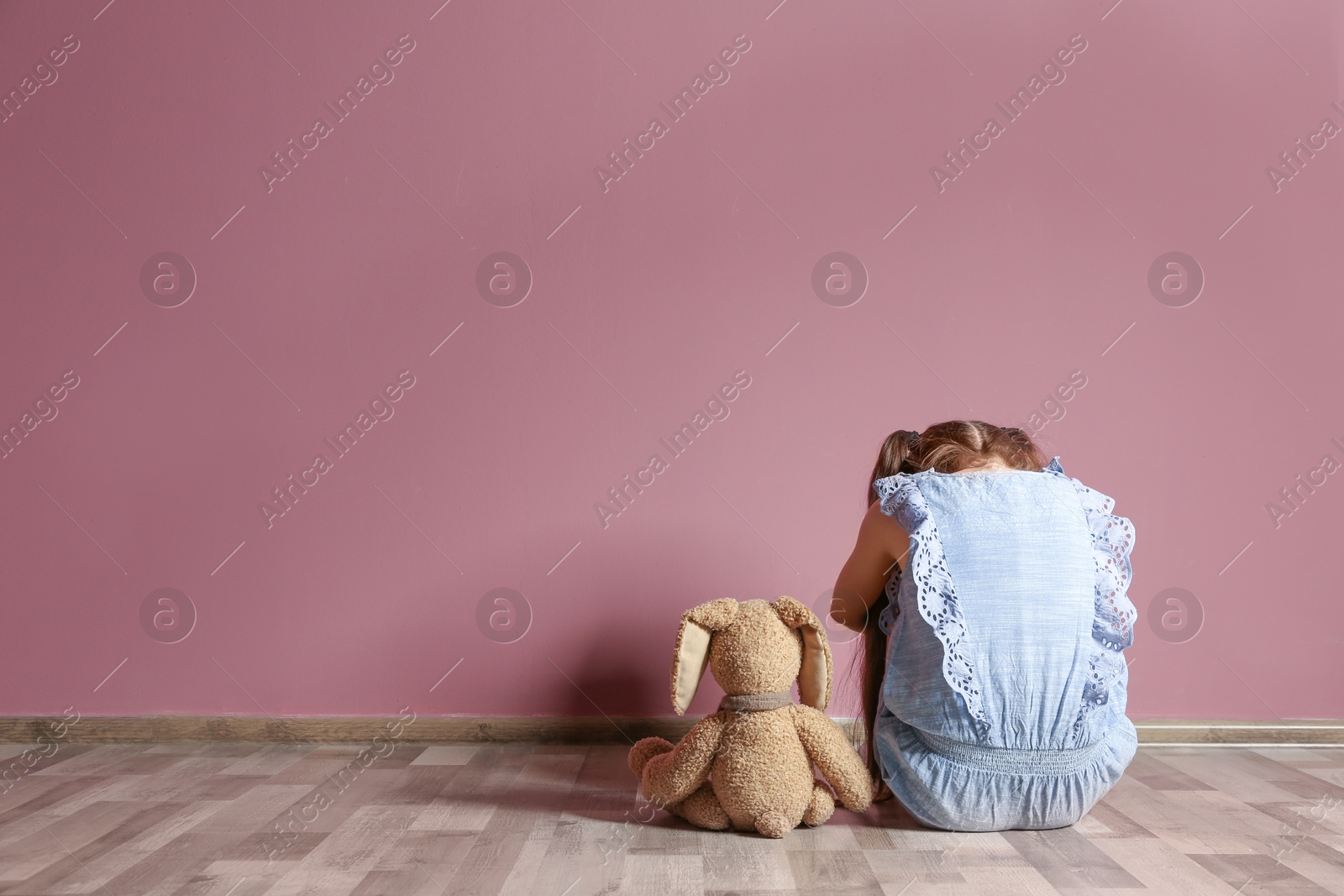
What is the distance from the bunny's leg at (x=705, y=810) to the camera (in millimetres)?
1687

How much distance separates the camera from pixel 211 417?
93.4 inches

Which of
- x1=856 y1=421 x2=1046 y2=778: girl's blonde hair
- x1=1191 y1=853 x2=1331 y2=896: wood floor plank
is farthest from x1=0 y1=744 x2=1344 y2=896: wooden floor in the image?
x1=856 y1=421 x2=1046 y2=778: girl's blonde hair

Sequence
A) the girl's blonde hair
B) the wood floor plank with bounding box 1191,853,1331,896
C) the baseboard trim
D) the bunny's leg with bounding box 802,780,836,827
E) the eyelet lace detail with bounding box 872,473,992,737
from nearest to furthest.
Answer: the wood floor plank with bounding box 1191,853,1331,896
the eyelet lace detail with bounding box 872,473,992,737
the bunny's leg with bounding box 802,780,836,827
the girl's blonde hair
the baseboard trim

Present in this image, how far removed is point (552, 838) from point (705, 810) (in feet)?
0.91

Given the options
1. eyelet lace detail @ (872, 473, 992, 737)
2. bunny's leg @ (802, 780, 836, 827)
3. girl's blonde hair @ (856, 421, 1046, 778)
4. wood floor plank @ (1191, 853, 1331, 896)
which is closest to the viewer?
wood floor plank @ (1191, 853, 1331, 896)

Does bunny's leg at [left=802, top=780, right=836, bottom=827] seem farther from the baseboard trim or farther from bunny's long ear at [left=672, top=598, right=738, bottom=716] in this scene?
the baseboard trim

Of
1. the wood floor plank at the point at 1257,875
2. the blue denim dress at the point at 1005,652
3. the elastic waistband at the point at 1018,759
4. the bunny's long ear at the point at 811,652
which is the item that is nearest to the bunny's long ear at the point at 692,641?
the bunny's long ear at the point at 811,652

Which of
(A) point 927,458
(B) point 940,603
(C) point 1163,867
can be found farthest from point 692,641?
(C) point 1163,867

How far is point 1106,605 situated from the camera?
1666 millimetres

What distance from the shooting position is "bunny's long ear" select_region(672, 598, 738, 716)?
177 cm

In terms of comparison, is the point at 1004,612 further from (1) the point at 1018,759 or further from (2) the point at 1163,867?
(2) the point at 1163,867

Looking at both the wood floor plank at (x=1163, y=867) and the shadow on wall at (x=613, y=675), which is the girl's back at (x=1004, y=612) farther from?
the shadow on wall at (x=613, y=675)

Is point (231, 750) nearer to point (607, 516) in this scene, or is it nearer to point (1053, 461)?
point (607, 516)

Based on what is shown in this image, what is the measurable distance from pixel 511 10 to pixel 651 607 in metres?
1.55
